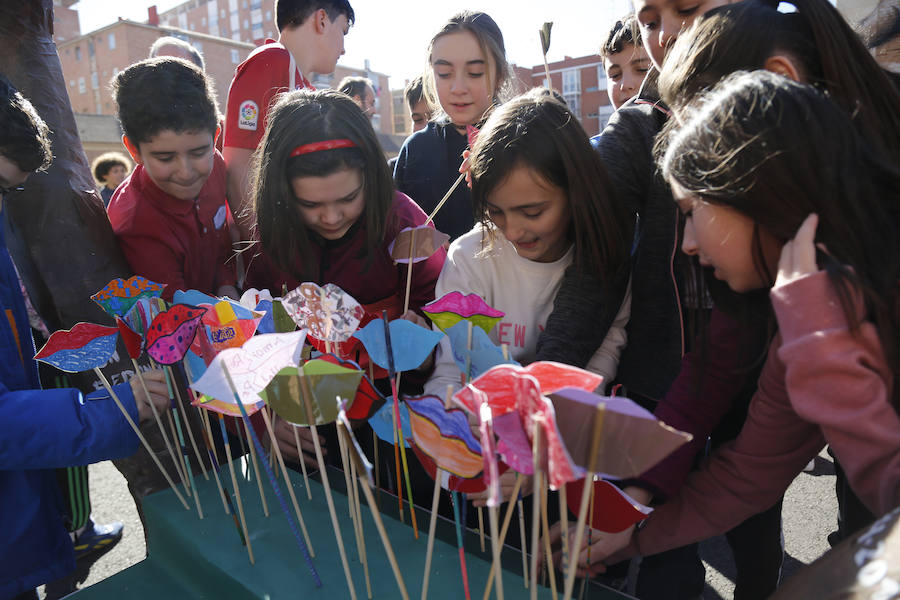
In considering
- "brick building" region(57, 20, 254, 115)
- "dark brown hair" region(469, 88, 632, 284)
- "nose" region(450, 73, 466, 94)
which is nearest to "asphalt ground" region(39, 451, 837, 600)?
"dark brown hair" region(469, 88, 632, 284)

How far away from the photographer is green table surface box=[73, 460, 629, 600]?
2.76 feet

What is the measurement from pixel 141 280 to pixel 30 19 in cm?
77

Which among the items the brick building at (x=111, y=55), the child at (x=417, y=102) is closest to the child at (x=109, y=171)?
the child at (x=417, y=102)

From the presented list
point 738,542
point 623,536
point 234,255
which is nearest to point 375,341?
point 623,536

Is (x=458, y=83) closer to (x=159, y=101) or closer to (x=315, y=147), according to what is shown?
(x=315, y=147)

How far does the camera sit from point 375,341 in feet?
2.87

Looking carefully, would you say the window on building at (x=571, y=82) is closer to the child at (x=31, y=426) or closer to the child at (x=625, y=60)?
the child at (x=625, y=60)

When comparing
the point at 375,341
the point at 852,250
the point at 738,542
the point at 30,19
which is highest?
the point at 30,19

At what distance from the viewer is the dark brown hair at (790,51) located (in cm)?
81

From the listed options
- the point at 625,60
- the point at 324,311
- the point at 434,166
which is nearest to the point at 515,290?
the point at 324,311

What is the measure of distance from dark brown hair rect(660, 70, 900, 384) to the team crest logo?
141cm

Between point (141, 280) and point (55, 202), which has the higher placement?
point (55, 202)

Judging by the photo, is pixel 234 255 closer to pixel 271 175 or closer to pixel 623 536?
pixel 271 175

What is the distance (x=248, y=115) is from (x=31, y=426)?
108 centimetres
